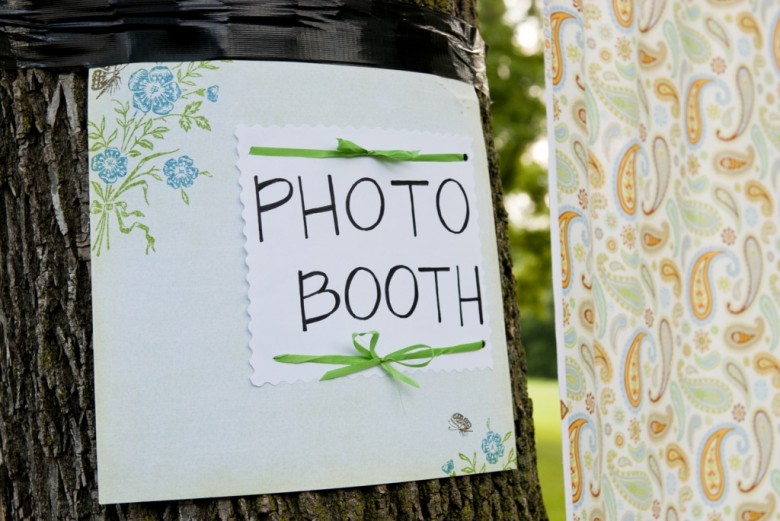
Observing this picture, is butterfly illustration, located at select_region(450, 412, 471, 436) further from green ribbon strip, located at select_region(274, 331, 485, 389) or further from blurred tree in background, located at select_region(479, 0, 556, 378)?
blurred tree in background, located at select_region(479, 0, 556, 378)

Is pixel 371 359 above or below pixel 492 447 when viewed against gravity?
above

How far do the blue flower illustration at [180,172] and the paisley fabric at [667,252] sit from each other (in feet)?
1.79

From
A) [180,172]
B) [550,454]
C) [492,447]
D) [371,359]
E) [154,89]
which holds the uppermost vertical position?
[154,89]

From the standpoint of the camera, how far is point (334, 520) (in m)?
1.05

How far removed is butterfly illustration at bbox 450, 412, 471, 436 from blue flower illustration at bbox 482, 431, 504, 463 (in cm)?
4

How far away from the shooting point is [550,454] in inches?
295

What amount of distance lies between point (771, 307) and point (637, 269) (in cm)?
19

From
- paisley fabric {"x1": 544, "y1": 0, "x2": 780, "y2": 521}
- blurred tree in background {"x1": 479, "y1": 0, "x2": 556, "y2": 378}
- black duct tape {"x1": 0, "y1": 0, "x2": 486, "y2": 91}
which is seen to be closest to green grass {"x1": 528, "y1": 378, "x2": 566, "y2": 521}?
blurred tree in background {"x1": 479, "y1": 0, "x2": 556, "y2": 378}

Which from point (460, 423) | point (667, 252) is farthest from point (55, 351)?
point (667, 252)

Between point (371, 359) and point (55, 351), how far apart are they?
39 cm

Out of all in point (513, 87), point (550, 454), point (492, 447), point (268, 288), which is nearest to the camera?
point (268, 288)

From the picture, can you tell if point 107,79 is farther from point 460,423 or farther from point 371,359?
point 460,423

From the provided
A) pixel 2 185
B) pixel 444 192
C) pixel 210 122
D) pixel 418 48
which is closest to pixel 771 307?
pixel 444 192

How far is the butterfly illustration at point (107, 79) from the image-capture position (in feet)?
3.52
